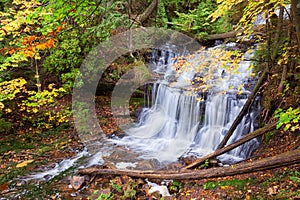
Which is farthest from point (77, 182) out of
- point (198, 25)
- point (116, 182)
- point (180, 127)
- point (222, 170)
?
point (198, 25)

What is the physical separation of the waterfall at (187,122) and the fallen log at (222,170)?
1.45 meters

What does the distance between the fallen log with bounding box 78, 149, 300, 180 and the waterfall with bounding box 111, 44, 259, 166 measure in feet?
4.75

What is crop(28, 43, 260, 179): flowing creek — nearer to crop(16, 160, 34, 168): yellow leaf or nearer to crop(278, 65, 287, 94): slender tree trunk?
crop(16, 160, 34, 168): yellow leaf

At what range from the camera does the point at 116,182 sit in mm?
5582

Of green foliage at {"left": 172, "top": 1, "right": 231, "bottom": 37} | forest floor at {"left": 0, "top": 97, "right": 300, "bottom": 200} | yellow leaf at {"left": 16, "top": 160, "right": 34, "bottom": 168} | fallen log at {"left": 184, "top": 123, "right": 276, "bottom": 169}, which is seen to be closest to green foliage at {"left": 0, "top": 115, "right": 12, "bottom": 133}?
forest floor at {"left": 0, "top": 97, "right": 300, "bottom": 200}

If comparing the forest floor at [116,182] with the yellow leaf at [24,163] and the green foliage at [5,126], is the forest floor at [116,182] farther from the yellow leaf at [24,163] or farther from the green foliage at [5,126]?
the green foliage at [5,126]

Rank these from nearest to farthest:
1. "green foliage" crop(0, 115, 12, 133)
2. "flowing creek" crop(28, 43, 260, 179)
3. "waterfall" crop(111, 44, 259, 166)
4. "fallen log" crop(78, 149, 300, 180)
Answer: "fallen log" crop(78, 149, 300, 180), "flowing creek" crop(28, 43, 260, 179), "waterfall" crop(111, 44, 259, 166), "green foliage" crop(0, 115, 12, 133)

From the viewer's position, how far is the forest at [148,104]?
179 inches

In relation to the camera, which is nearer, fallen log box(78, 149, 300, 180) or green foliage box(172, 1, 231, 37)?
fallen log box(78, 149, 300, 180)

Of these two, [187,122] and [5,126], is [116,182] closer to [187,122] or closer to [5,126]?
[187,122]

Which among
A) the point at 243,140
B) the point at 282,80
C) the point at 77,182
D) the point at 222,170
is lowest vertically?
the point at 77,182

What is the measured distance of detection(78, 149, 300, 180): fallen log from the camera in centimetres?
357

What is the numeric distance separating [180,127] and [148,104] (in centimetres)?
241

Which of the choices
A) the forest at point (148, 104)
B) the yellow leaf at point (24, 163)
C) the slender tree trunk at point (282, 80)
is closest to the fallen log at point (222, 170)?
the forest at point (148, 104)
